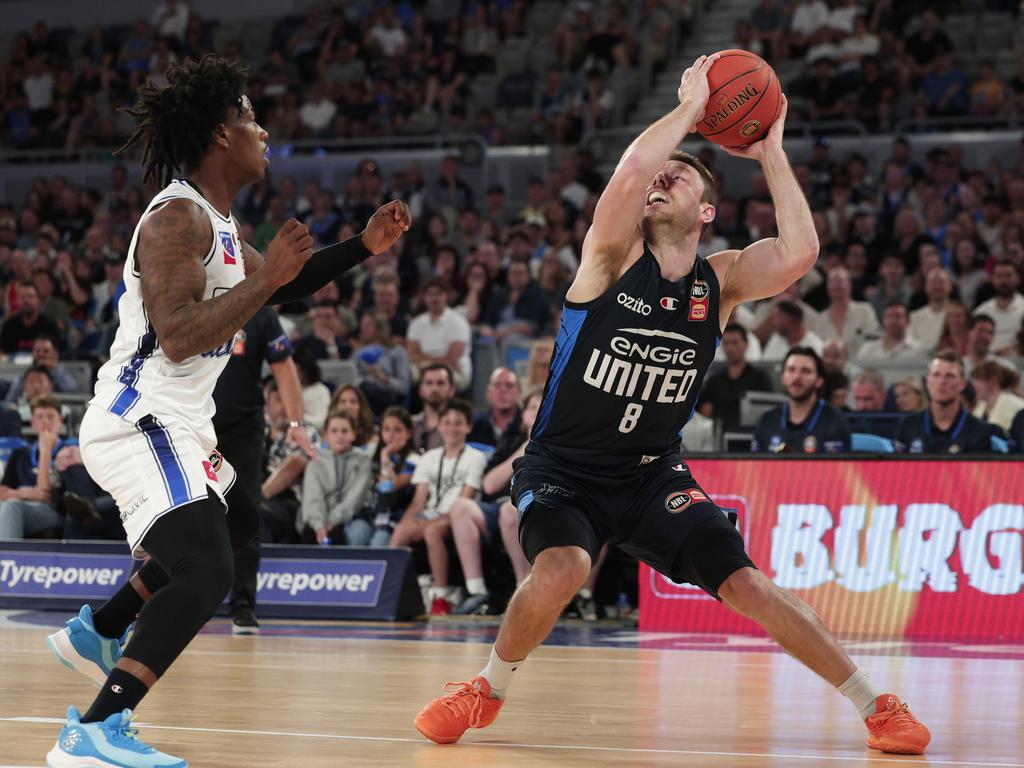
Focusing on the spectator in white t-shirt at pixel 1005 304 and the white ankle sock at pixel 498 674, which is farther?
the spectator in white t-shirt at pixel 1005 304

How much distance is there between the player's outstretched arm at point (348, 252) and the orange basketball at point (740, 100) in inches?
48.0

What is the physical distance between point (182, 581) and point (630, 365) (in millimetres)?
1742

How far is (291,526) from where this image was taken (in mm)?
11227

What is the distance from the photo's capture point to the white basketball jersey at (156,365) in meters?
4.42

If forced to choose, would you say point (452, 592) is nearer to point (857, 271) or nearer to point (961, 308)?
point (961, 308)

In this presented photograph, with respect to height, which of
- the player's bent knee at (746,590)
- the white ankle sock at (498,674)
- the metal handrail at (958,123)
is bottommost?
the white ankle sock at (498,674)

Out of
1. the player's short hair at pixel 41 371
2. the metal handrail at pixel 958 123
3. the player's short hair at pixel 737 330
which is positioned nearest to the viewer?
the player's short hair at pixel 737 330

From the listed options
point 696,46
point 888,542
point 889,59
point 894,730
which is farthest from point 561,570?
point 696,46

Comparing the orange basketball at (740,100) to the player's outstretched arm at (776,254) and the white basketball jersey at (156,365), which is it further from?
the white basketball jersey at (156,365)

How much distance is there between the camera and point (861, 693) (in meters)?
4.93

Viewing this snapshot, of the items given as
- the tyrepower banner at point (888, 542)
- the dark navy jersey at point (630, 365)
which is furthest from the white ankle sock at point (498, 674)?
the tyrepower banner at point (888, 542)

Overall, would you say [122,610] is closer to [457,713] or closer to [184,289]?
[457,713]

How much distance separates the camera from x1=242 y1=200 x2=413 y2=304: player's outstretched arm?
4863mm

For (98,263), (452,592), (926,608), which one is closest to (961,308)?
(926,608)
